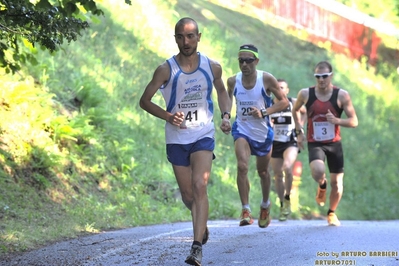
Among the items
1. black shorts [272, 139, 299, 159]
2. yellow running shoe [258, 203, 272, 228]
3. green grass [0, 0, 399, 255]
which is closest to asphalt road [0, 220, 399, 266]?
yellow running shoe [258, 203, 272, 228]

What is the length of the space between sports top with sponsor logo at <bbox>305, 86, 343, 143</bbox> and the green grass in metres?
3.20

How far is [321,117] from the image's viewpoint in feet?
44.1

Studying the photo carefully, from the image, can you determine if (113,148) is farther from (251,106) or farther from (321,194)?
(251,106)

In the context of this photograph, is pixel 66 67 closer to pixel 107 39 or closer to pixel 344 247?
pixel 107 39

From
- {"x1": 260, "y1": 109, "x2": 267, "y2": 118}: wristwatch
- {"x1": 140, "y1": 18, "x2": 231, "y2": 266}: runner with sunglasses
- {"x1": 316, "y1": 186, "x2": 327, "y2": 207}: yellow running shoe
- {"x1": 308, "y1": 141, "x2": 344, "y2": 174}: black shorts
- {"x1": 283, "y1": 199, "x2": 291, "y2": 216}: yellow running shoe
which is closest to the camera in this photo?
{"x1": 140, "y1": 18, "x2": 231, "y2": 266}: runner with sunglasses

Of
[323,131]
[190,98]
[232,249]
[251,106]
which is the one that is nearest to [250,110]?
[251,106]

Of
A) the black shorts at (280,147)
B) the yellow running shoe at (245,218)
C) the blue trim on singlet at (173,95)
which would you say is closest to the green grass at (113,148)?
the black shorts at (280,147)

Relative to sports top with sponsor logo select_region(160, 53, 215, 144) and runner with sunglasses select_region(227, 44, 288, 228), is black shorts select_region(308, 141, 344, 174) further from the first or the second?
sports top with sponsor logo select_region(160, 53, 215, 144)

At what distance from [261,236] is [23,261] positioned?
3220mm

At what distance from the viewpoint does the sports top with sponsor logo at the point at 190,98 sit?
895 centimetres

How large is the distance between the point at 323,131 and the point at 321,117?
0.78 ft

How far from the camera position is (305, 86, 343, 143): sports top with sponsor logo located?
44.1 ft

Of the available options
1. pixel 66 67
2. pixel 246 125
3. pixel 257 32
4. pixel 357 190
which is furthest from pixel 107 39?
pixel 257 32

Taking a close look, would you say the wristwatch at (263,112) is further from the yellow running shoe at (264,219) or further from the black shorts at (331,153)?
the black shorts at (331,153)
